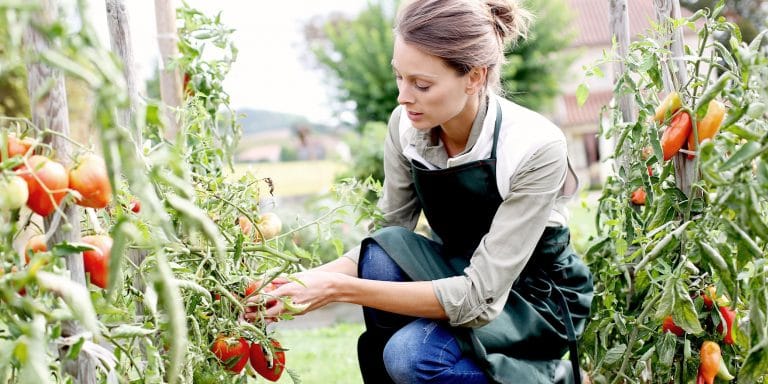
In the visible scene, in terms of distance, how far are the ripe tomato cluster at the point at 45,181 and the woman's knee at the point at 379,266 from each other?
2.68 ft

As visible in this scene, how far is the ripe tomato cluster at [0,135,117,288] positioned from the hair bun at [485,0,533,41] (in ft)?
3.43

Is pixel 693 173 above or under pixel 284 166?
above

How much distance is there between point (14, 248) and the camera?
3.72 feet

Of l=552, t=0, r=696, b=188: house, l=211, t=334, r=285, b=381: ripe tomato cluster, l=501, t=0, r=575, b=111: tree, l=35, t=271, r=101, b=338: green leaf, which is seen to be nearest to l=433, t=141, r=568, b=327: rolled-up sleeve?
l=211, t=334, r=285, b=381: ripe tomato cluster

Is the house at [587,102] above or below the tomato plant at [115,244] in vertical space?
below

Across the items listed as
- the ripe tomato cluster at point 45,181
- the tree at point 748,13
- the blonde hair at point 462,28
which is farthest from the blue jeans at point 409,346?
the tree at point 748,13

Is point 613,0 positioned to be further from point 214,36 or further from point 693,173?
point 214,36

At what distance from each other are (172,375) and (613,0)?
1.60m

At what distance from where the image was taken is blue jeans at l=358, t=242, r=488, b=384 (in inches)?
70.4

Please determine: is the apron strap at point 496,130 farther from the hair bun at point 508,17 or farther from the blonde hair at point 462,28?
the hair bun at point 508,17

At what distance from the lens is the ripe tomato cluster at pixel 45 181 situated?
1061mm

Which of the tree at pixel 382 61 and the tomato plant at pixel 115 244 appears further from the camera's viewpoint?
the tree at pixel 382 61

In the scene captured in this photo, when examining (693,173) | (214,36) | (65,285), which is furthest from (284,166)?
(65,285)

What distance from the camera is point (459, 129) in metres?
1.98
